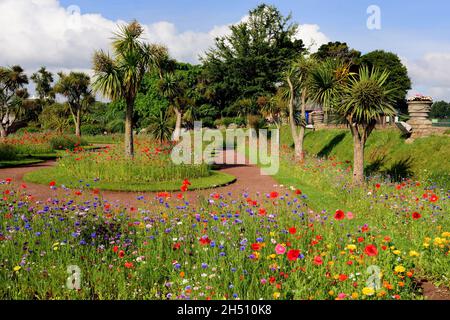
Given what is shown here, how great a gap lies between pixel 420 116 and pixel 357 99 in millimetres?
5336

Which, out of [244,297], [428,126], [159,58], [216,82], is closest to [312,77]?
[428,126]

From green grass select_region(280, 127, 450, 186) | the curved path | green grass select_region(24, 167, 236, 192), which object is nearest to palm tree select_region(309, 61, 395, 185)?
green grass select_region(280, 127, 450, 186)

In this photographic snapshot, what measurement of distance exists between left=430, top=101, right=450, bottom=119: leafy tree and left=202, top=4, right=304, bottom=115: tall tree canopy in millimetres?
76308

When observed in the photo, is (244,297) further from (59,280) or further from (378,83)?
(378,83)

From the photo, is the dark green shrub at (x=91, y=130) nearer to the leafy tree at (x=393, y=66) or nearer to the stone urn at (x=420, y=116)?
the leafy tree at (x=393, y=66)

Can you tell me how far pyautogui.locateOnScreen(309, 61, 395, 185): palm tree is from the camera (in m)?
14.4

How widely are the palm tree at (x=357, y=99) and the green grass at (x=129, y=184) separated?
195 inches

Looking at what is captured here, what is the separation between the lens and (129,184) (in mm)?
14023

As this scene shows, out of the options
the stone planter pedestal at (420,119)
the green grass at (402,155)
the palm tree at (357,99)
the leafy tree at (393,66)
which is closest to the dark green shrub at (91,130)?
the leafy tree at (393,66)

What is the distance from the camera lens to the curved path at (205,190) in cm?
→ 1161

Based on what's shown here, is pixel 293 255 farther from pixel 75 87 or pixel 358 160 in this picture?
pixel 75 87
